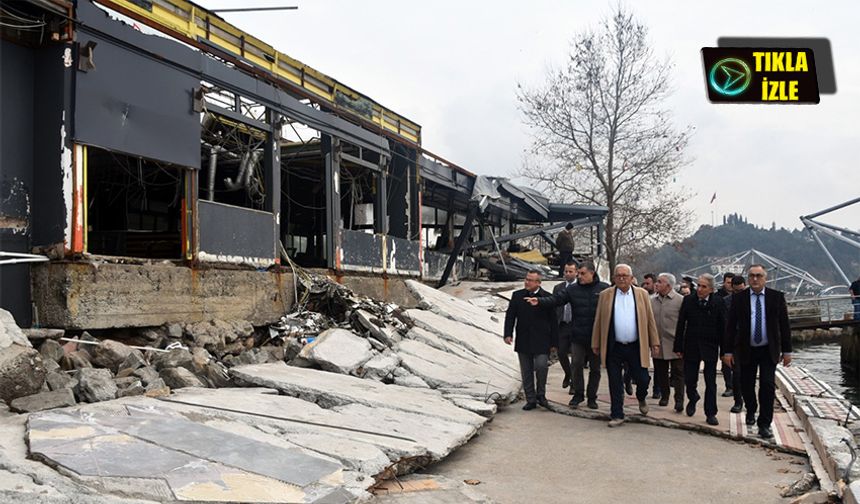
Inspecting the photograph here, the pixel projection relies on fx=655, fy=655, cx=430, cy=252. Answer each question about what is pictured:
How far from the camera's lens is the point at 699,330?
7.25 m

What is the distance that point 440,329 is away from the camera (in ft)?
33.3

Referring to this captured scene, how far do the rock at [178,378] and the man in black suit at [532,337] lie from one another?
11.4 feet

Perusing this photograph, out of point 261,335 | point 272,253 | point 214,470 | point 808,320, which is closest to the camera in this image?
point 214,470

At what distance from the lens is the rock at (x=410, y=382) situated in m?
7.64

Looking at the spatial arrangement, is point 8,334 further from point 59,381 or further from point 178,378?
point 178,378

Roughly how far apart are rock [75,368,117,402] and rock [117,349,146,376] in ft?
2.08

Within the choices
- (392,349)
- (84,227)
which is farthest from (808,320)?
(84,227)

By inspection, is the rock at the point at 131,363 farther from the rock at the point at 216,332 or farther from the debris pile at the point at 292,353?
the rock at the point at 216,332

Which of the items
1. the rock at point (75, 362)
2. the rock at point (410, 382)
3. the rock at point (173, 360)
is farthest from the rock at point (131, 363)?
the rock at point (410, 382)

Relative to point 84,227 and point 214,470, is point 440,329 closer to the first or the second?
point 84,227

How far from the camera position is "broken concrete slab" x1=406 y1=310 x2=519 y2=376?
32.6 ft

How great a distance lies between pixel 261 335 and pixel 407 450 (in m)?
5.03

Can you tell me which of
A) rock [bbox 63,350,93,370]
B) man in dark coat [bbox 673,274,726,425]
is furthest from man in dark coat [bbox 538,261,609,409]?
rock [bbox 63,350,93,370]

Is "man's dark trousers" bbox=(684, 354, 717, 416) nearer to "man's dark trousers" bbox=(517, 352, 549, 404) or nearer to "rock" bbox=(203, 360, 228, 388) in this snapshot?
"man's dark trousers" bbox=(517, 352, 549, 404)
